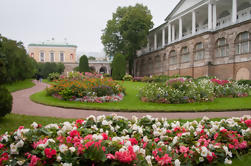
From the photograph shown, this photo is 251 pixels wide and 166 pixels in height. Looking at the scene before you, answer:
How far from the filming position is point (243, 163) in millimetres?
3141

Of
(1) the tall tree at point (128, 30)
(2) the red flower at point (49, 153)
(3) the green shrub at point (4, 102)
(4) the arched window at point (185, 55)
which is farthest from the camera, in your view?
(1) the tall tree at point (128, 30)

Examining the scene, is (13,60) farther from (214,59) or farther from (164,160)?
(214,59)

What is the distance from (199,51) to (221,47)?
10.6 ft

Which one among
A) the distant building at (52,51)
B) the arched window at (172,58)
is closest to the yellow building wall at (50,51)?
the distant building at (52,51)

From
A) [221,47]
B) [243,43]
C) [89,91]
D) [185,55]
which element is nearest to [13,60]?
[89,91]

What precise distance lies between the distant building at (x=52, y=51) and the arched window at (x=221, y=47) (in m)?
43.7

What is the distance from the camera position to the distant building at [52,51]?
5516 cm

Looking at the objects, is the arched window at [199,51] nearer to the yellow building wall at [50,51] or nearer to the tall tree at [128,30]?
the tall tree at [128,30]

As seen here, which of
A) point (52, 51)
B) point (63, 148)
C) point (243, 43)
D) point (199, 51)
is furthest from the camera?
point (52, 51)

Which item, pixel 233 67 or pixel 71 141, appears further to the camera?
pixel 233 67

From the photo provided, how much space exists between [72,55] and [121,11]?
25365mm

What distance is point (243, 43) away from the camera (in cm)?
2067

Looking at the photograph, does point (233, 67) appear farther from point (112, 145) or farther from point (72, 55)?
point (72, 55)

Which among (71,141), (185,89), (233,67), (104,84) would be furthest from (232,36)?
(71,141)
